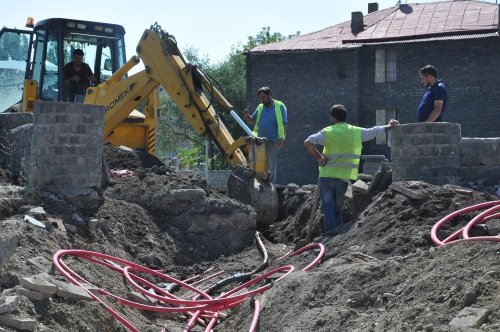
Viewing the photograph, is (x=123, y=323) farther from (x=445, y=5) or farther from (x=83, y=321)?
(x=445, y=5)

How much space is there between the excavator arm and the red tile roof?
18853 millimetres

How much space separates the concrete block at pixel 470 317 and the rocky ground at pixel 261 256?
0.04 feet

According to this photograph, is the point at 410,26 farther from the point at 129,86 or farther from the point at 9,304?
the point at 9,304

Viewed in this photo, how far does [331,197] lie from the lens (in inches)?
417

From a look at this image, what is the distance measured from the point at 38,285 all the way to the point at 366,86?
27926 mm

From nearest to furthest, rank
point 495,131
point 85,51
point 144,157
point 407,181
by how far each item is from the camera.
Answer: point 407,181
point 144,157
point 85,51
point 495,131

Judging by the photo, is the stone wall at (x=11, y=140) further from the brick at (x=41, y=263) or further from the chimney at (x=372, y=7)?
the chimney at (x=372, y=7)

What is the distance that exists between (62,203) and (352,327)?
5.56 metres

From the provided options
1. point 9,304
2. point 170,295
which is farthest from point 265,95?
point 9,304

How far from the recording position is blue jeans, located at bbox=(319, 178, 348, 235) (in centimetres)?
1055

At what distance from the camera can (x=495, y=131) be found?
31.6 m

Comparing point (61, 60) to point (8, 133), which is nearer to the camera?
point (8, 133)

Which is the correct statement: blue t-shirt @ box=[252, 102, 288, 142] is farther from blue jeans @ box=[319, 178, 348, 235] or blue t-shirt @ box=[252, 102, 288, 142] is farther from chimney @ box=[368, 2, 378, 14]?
chimney @ box=[368, 2, 378, 14]

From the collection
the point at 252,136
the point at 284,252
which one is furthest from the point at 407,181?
the point at 252,136
